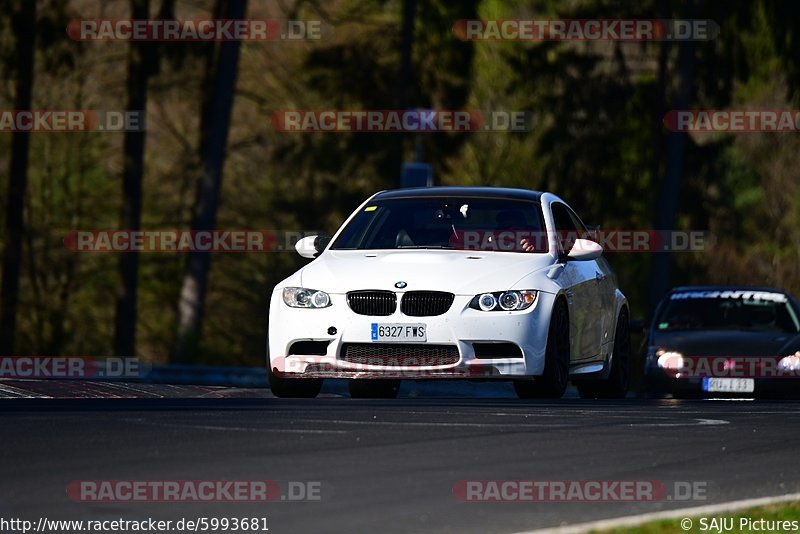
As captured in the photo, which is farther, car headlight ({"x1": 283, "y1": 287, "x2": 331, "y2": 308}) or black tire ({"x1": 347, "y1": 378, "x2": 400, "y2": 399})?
black tire ({"x1": 347, "y1": 378, "x2": 400, "y2": 399})

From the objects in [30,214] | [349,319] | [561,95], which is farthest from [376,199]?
[30,214]

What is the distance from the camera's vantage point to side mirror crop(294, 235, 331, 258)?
14844mm

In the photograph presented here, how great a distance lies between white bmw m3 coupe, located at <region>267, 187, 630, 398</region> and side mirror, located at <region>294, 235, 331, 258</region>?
0.01m

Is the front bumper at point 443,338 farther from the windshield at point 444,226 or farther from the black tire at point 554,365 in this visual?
the windshield at point 444,226

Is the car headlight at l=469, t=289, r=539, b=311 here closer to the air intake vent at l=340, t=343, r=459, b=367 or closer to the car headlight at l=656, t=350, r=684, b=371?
the air intake vent at l=340, t=343, r=459, b=367

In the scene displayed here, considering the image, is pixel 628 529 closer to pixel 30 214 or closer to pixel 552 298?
pixel 552 298

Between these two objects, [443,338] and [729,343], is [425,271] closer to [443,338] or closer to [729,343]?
[443,338]

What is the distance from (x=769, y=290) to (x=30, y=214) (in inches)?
1156

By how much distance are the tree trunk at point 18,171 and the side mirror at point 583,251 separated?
26229 millimetres

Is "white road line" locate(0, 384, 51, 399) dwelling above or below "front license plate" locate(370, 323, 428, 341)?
below

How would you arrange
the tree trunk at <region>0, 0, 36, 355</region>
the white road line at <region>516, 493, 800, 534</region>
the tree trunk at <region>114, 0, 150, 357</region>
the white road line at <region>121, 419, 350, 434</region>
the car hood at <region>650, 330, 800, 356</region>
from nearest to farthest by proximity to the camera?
the white road line at <region>516, 493, 800, 534</region> < the white road line at <region>121, 419, 350, 434</region> < the car hood at <region>650, 330, 800, 356</region> < the tree trunk at <region>114, 0, 150, 357</region> < the tree trunk at <region>0, 0, 36, 355</region>

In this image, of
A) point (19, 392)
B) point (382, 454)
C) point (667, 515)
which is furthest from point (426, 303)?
point (667, 515)

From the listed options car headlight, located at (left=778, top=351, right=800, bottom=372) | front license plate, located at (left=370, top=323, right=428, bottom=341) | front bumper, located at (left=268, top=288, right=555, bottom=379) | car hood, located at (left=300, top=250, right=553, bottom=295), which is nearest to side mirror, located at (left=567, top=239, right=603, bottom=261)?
car hood, located at (left=300, top=250, right=553, bottom=295)

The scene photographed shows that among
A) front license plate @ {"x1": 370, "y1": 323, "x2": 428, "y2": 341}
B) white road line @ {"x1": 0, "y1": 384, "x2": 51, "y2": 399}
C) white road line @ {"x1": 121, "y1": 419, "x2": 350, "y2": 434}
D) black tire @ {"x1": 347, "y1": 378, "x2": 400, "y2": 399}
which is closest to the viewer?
white road line @ {"x1": 121, "y1": 419, "x2": 350, "y2": 434}
